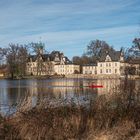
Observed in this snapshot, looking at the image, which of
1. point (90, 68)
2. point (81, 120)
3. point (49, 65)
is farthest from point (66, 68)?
point (81, 120)

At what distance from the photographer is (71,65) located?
159m

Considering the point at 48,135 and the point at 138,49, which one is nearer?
the point at 48,135

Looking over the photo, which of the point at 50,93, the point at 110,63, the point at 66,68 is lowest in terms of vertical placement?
the point at 50,93

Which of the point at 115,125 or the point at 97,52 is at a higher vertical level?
the point at 97,52

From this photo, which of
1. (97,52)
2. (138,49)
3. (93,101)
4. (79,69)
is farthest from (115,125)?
(79,69)

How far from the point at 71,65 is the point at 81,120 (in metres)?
149

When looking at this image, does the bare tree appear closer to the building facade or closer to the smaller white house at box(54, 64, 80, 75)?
the building facade

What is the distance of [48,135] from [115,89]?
363 cm

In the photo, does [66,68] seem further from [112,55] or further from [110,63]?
[112,55]

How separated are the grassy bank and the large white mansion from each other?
111424mm

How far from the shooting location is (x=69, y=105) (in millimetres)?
10727

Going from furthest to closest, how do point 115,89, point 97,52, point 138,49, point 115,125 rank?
1. point 97,52
2. point 138,49
3. point 115,89
4. point 115,125

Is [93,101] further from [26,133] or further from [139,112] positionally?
[26,133]

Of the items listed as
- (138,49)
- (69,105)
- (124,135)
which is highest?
(138,49)
